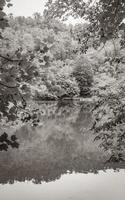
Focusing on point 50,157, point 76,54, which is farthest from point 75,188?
point 76,54

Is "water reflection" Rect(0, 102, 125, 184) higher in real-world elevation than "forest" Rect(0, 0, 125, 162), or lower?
higher

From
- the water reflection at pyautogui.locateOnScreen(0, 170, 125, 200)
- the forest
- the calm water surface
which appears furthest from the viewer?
the calm water surface

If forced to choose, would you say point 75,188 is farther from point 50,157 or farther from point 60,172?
point 50,157

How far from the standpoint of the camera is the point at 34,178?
1219 cm

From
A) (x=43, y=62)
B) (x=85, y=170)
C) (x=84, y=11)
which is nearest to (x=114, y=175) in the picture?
(x=85, y=170)

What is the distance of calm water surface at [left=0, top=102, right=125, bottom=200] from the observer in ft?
34.5

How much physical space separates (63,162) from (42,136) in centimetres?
639

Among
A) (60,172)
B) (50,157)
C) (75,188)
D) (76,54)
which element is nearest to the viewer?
(76,54)

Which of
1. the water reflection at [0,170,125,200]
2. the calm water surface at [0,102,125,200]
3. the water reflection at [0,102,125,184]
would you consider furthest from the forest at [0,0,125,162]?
the water reflection at [0,102,125,184]

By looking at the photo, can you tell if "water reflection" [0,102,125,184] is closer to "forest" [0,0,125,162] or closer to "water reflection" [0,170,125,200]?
"water reflection" [0,170,125,200]

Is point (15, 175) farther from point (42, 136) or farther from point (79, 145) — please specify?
point (42, 136)

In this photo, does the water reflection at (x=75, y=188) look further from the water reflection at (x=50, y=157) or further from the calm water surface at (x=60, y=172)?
the water reflection at (x=50, y=157)

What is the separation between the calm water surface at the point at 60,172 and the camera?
10.5 metres

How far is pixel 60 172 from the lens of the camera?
13.1 meters
